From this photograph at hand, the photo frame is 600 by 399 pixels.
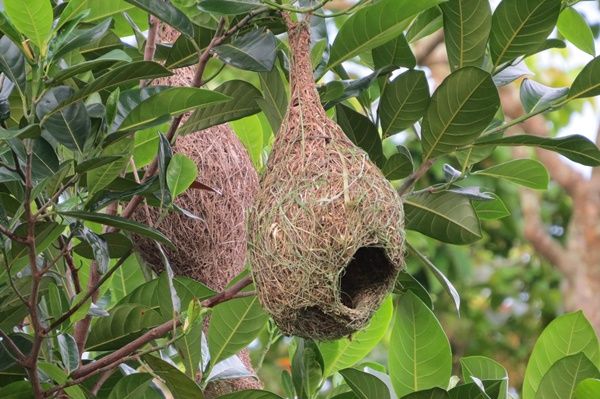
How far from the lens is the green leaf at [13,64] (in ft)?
4.25

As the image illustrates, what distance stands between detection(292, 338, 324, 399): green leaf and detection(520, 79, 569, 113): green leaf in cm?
50

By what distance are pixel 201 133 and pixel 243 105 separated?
247 millimetres

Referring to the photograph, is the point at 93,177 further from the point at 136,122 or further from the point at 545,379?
the point at 545,379

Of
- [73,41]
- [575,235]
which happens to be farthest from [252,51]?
[575,235]

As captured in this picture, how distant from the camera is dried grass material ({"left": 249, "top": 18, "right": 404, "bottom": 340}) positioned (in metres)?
1.33

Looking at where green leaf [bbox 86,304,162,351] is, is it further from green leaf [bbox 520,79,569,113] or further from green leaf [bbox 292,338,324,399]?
green leaf [bbox 520,79,569,113]

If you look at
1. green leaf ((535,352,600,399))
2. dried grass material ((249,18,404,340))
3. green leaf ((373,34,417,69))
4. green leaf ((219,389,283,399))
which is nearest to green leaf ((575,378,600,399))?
green leaf ((535,352,600,399))

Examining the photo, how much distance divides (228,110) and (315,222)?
29 centimetres

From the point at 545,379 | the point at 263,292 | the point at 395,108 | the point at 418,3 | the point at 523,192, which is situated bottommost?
the point at 523,192

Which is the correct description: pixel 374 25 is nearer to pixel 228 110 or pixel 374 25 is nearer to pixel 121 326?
pixel 228 110

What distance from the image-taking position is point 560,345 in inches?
56.8

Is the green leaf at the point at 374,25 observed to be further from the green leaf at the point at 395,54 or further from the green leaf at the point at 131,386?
the green leaf at the point at 131,386

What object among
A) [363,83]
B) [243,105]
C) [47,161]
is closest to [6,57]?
[47,161]

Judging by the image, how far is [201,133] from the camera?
177 cm
